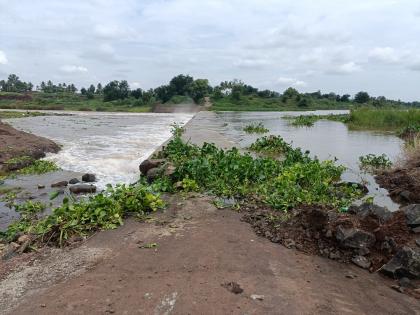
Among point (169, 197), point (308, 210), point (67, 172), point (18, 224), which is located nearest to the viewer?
point (308, 210)

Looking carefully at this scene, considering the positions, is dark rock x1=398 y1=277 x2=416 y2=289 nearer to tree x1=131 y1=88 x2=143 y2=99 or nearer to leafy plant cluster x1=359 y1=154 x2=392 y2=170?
leafy plant cluster x1=359 y1=154 x2=392 y2=170

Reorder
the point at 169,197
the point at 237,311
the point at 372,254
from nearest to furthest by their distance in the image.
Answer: the point at 237,311, the point at 372,254, the point at 169,197

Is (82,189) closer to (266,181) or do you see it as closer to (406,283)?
(266,181)

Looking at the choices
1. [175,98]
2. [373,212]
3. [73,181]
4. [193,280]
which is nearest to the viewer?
[193,280]

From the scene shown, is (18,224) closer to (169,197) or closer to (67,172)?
(169,197)

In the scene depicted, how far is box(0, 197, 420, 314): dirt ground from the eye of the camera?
15.1 feet

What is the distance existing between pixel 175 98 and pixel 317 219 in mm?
78808

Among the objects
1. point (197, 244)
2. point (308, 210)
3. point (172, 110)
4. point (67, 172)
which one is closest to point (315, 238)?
point (308, 210)

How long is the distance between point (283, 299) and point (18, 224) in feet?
18.1

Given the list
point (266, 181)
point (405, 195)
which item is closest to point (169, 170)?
point (266, 181)

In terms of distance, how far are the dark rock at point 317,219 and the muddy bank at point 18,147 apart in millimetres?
11528

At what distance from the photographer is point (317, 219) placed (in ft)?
22.6

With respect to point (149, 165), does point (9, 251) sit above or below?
below

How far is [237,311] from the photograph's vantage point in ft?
14.6
